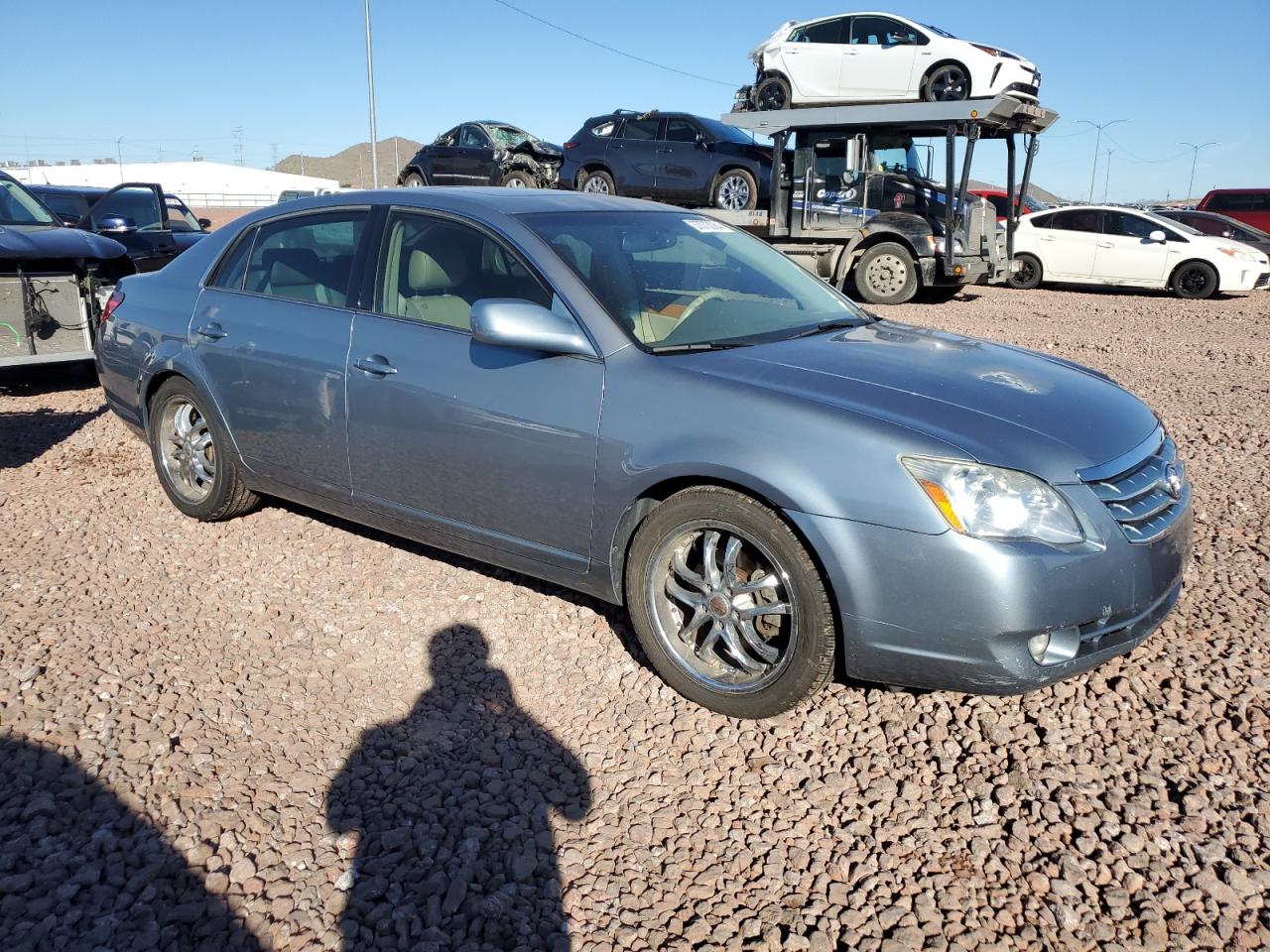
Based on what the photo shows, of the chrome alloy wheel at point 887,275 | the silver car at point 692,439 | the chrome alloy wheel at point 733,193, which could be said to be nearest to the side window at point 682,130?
the chrome alloy wheel at point 733,193

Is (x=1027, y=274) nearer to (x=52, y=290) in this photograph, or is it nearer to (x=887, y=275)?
(x=887, y=275)

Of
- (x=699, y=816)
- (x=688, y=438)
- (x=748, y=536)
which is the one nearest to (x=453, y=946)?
(x=699, y=816)

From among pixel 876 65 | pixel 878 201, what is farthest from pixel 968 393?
pixel 876 65

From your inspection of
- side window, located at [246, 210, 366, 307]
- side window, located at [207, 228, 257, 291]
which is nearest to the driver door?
side window, located at [207, 228, 257, 291]

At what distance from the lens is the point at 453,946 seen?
229 cm

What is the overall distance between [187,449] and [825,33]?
1240 cm

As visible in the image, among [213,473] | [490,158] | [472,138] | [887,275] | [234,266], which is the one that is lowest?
[213,473]

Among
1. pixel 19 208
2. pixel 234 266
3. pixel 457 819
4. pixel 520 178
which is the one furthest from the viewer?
pixel 520 178

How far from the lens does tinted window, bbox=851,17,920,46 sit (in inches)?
545

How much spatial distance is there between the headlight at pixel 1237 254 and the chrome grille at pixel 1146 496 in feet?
52.7

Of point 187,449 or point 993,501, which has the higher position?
point 993,501

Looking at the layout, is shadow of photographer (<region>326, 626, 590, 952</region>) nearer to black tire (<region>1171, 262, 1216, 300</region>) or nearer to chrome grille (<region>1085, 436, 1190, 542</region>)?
chrome grille (<region>1085, 436, 1190, 542</region>)

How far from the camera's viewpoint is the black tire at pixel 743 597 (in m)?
2.97

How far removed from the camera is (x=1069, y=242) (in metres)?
17.7
